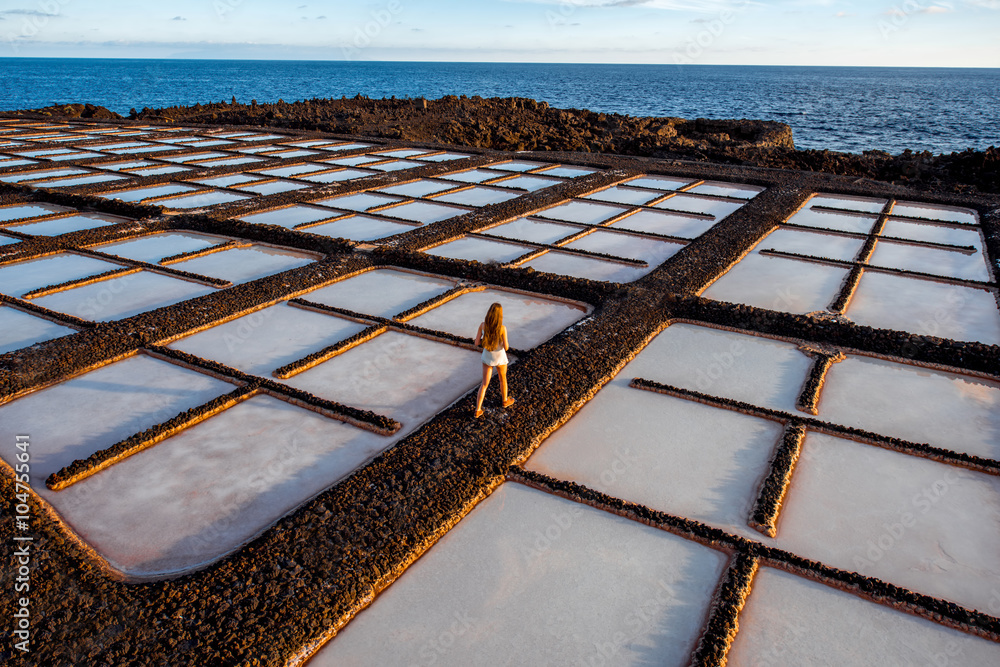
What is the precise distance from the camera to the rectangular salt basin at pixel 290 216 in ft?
28.5

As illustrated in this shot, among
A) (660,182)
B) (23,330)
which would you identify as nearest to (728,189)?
(660,182)

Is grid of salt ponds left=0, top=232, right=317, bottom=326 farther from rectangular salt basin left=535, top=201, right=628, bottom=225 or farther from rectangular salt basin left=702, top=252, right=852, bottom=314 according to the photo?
rectangular salt basin left=702, top=252, right=852, bottom=314

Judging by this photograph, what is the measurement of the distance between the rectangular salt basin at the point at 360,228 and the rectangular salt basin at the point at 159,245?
1.24 meters

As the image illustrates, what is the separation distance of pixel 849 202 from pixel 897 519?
8781 mm

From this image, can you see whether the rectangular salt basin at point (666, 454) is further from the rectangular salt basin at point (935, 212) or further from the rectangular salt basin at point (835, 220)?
the rectangular salt basin at point (935, 212)

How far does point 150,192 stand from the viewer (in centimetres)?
1026

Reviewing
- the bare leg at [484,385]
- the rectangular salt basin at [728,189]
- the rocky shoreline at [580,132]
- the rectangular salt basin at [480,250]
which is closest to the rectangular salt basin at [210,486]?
the bare leg at [484,385]

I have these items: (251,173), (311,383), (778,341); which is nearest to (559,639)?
(311,383)

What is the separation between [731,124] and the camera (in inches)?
982

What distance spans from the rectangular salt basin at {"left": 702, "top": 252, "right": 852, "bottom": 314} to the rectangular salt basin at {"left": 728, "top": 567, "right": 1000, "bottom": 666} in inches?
144

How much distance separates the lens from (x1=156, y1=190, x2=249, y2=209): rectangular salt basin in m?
9.49

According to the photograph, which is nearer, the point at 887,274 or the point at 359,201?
the point at 887,274

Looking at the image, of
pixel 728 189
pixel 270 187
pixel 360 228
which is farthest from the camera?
pixel 728 189

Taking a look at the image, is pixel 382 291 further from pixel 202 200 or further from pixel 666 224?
pixel 202 200
